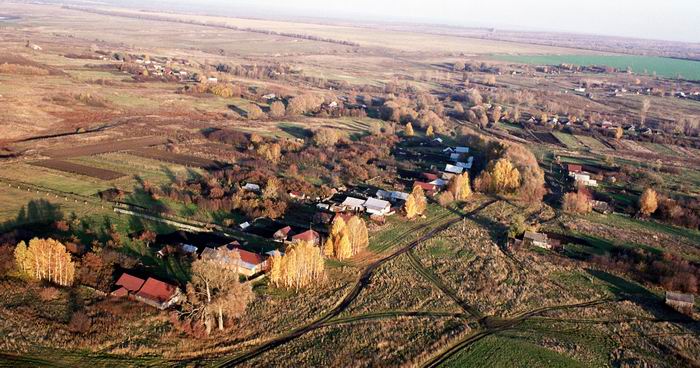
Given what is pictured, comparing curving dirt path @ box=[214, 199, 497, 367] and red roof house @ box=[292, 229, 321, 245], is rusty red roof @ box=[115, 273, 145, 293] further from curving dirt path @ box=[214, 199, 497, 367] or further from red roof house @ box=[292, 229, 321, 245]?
red roof house @ box=[292, 229, 321, 245]

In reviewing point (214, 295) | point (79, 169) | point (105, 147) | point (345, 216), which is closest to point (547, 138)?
point (345, 216)

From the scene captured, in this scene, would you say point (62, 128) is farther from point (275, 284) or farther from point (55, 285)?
point (275, 284)

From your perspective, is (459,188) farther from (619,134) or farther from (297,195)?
(619,134)

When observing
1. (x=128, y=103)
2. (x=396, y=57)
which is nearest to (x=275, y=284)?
(x=128, y=103)

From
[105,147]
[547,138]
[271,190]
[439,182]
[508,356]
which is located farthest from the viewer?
[547,138]

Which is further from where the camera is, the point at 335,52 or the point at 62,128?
the point at 335,52

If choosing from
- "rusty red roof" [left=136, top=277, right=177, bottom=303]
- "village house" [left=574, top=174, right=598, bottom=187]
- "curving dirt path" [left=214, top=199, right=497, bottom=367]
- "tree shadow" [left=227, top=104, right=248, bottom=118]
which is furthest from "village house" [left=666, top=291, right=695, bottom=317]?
"tree shadow" [left=227, top=104, right=248, bottom=118]

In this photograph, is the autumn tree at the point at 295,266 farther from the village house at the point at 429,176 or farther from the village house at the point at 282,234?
the village house at the point at 429,176
